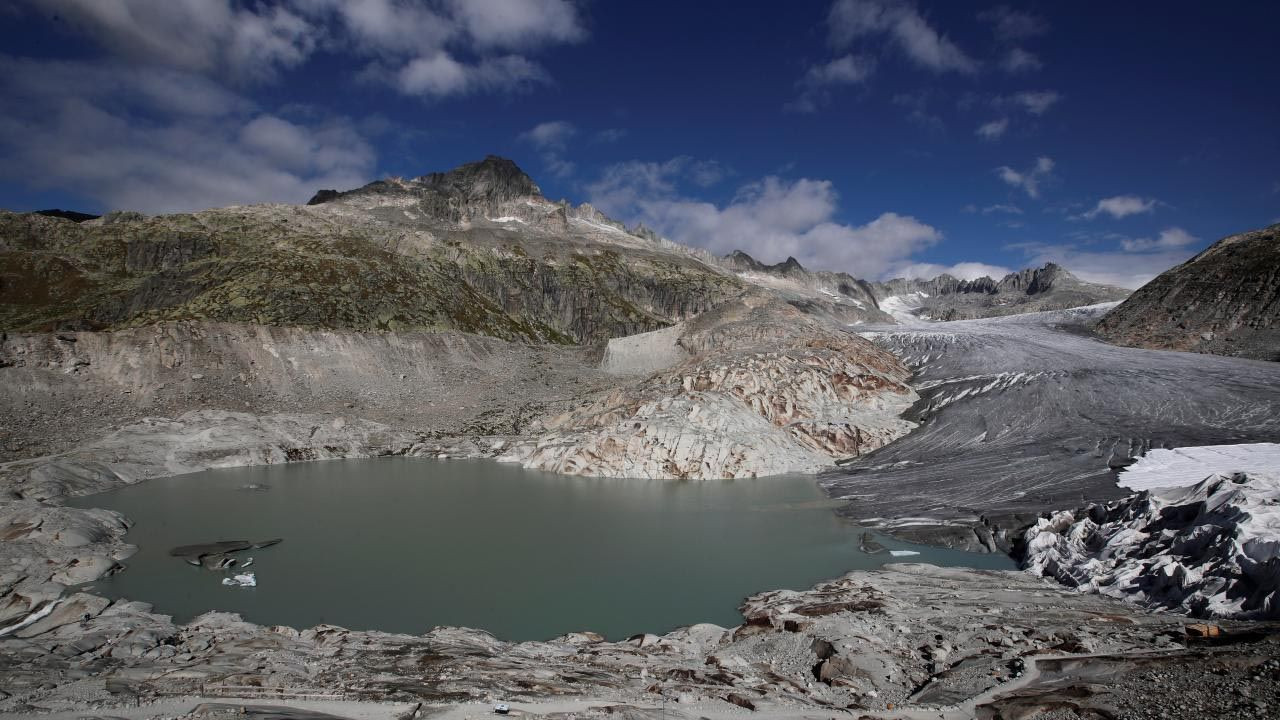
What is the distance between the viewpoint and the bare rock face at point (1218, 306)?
4519 cm

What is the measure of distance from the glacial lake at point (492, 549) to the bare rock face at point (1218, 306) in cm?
4113

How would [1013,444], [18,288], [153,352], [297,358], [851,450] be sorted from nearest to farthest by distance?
[1013,444] < [851,450] < [153,352] < [297,358] < [18,288]

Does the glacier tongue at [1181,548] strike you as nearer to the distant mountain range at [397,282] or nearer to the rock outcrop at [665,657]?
the rock outcrop at [665,657]

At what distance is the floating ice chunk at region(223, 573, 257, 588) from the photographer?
16000 millimetres

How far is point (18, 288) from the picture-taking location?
191 ft

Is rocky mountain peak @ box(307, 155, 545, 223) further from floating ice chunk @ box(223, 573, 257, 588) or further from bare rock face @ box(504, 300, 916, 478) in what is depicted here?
floating ice chunk @ box(223, 573, 257, 588)

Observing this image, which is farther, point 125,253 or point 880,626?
point 125,253

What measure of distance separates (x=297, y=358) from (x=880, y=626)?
50480 millimetres

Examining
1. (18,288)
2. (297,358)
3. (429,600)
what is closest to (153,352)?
(297,358)

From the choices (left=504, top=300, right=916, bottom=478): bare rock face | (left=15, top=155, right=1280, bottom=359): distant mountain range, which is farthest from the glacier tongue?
(left=15, top=155, right=1280, bottom=359): distant mountain range

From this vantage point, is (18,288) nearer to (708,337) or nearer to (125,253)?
(125,253)

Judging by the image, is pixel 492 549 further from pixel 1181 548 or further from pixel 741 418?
pixel 1181 548

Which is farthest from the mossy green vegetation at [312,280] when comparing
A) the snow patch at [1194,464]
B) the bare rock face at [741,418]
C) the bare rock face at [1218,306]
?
the bare rock face at [1218,306]

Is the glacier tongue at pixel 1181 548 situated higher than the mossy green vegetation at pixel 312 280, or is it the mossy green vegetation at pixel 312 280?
the mossy green vegetation at pixel 312 280
